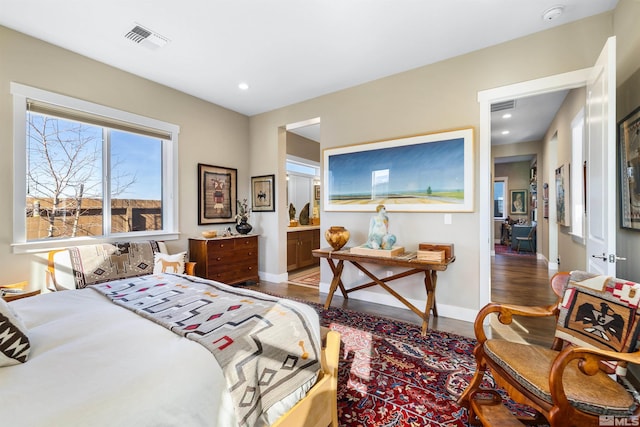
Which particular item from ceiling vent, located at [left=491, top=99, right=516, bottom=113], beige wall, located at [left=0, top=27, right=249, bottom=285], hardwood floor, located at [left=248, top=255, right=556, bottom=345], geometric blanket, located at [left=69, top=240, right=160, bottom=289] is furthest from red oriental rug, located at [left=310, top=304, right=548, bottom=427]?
ceiling vent, located at [left=491, top=99, right=516, bottom=113]

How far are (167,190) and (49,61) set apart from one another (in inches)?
70.6

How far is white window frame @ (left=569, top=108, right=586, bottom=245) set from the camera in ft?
12.7

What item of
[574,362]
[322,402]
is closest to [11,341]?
[322,402]

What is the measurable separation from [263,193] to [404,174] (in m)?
2.52

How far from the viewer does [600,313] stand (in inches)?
58.7

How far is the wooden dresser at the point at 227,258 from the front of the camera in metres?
3.90

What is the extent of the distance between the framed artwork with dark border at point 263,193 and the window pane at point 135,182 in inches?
60.2

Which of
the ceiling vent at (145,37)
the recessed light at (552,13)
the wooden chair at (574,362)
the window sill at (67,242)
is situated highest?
the ceiling vent at (145,37)

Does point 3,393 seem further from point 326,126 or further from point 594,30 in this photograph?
point 594,30

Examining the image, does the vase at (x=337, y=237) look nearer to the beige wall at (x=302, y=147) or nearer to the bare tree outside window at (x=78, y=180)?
the bare tree outside window at (x=78, y=180)

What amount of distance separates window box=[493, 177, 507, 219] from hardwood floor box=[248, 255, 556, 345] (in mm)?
3733

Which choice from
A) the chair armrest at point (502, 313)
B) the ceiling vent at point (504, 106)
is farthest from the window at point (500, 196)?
the chair armrest at point (502, 313)

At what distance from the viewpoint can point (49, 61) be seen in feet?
9.34

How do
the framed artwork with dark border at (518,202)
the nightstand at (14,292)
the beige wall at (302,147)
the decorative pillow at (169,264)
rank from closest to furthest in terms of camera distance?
1. the nightstand at (14,292)
2. the decorative pillow at (169,264)
3. the beige wall at (302,147)
4. the framed artwork with dark border at (518,202)
